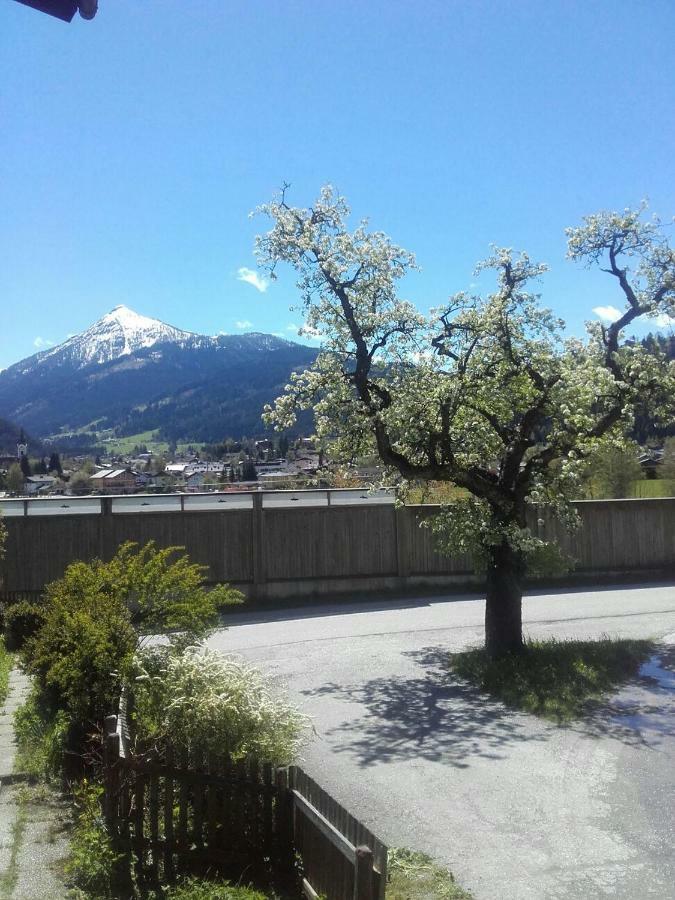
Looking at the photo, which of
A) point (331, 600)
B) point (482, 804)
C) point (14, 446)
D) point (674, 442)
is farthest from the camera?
point (14, 446)

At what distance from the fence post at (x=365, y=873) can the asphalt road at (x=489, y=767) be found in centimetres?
156

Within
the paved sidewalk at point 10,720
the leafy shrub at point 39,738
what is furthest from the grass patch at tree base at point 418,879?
the paved sidewalk at point 10,720

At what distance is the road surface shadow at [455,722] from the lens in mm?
8156

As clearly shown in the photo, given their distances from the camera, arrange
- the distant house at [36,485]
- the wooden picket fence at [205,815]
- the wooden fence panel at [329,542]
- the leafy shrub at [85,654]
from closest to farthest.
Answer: the wooden picket fence at [205,815], the leafy shrub at [85,654], the wooden fence panel at [329,542], the distant house at [36,485]

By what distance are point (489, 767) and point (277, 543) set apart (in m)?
10.7

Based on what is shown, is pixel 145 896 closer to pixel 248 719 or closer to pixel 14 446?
pixel 248 719

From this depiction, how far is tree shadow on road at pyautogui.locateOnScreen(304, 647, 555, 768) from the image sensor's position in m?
8.10

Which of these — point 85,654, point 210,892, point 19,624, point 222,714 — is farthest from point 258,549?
point 210,892

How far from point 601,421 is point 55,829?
331 inches

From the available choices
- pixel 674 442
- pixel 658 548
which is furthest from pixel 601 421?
pixel 674 442

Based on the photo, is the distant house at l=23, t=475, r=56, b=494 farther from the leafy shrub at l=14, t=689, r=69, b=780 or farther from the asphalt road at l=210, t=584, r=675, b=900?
the leafy shrub at l=14, t=689, r=69, b=780

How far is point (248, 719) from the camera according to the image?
650 cm

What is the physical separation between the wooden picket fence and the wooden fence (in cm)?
1140

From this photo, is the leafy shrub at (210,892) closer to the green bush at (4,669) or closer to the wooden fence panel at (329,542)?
the green bush at (4,669)
